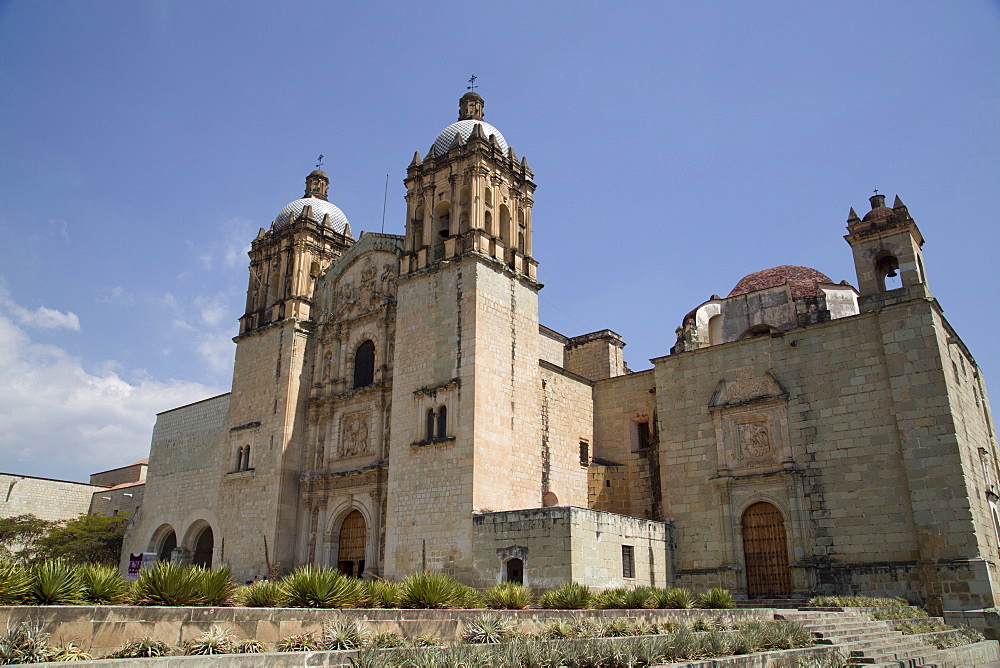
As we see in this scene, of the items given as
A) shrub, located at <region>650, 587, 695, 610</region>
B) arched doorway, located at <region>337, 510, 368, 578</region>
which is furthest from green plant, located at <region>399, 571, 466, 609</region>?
arched doorway, located at <region>337, 510, 368, 578</region>

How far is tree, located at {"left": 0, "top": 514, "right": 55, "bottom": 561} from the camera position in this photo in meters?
34.7

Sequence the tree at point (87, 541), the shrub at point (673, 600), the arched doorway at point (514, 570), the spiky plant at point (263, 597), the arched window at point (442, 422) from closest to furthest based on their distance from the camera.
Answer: the spiky plant at point (263, 597)
the shrub at point (673, 600)
the arched doorway at point (514, 570)
the arched window at point (442, 422)
the tree at point (87, 541)

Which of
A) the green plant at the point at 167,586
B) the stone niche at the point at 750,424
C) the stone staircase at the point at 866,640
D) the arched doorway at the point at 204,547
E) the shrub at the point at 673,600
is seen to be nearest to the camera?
the green plant at the point at 167,586

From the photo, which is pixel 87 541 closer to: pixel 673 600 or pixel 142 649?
pixel 673 600

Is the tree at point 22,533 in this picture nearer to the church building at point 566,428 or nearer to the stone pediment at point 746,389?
the church building at point 566,428

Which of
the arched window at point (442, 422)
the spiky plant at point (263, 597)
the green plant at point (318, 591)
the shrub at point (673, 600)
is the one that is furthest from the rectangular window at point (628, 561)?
the spiky plant at point (263, 597)

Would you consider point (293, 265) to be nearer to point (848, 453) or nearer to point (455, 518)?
point (455, 518)

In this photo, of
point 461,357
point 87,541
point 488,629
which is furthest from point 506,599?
point 87,541

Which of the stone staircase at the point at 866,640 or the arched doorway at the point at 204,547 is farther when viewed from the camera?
the arched doorway at the point at 204,547

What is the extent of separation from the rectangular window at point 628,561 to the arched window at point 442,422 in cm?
615

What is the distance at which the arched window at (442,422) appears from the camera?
21859 mm

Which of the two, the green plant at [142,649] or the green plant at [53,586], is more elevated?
the green plant at [53,586]

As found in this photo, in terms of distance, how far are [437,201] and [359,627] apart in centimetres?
1832

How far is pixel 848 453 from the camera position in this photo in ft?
63.3
